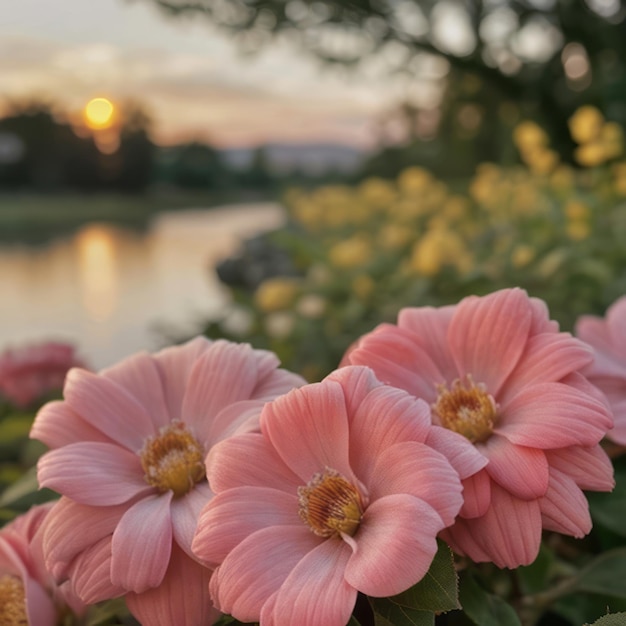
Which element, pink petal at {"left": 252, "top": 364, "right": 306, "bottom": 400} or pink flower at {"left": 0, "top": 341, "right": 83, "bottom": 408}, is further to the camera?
pink flower at {"left": 0, "top": 341, "right": 83, "bottom": 408}

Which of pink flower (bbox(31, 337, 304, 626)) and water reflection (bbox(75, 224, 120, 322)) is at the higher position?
pink flower (bbox(31, 337, 304, 626))

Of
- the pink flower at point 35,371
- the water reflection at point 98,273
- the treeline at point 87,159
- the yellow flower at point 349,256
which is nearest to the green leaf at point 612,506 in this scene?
the pink flower at point 35,371

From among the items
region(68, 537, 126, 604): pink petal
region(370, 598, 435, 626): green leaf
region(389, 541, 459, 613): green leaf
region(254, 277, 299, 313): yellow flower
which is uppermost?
region(389, 541, 459, 613): green leaf

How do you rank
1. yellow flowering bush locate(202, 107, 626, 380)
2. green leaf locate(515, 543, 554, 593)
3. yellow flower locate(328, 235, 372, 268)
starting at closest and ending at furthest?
green leaf locate(515, 543, 554, 593), yellow flowering bush locate(202, 107, 626, 380), yellow flower locate(328, 235, 372, 268)

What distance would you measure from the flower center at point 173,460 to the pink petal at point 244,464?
21mm

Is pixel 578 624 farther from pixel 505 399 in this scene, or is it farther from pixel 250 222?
pixel 250 222

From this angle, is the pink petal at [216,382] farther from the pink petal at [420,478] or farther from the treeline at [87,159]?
the treeline at [87,159]

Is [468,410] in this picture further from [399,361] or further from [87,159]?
[87,159]

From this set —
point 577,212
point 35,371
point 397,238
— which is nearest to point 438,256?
point 577,212

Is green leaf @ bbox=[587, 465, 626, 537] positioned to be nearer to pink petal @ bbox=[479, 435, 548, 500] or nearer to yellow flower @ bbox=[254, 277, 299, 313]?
pink petal @ bbox=[479, 435, 548, 500]

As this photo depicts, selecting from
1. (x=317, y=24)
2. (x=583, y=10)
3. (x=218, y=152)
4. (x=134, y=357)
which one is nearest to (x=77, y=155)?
(x=218, y=152)

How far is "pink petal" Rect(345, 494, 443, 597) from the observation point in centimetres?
14

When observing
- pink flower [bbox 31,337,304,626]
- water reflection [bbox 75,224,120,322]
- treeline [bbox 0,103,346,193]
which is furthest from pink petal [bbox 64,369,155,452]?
treeline [bbox 0,103,346,193]

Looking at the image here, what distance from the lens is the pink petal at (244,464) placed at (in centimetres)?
17
